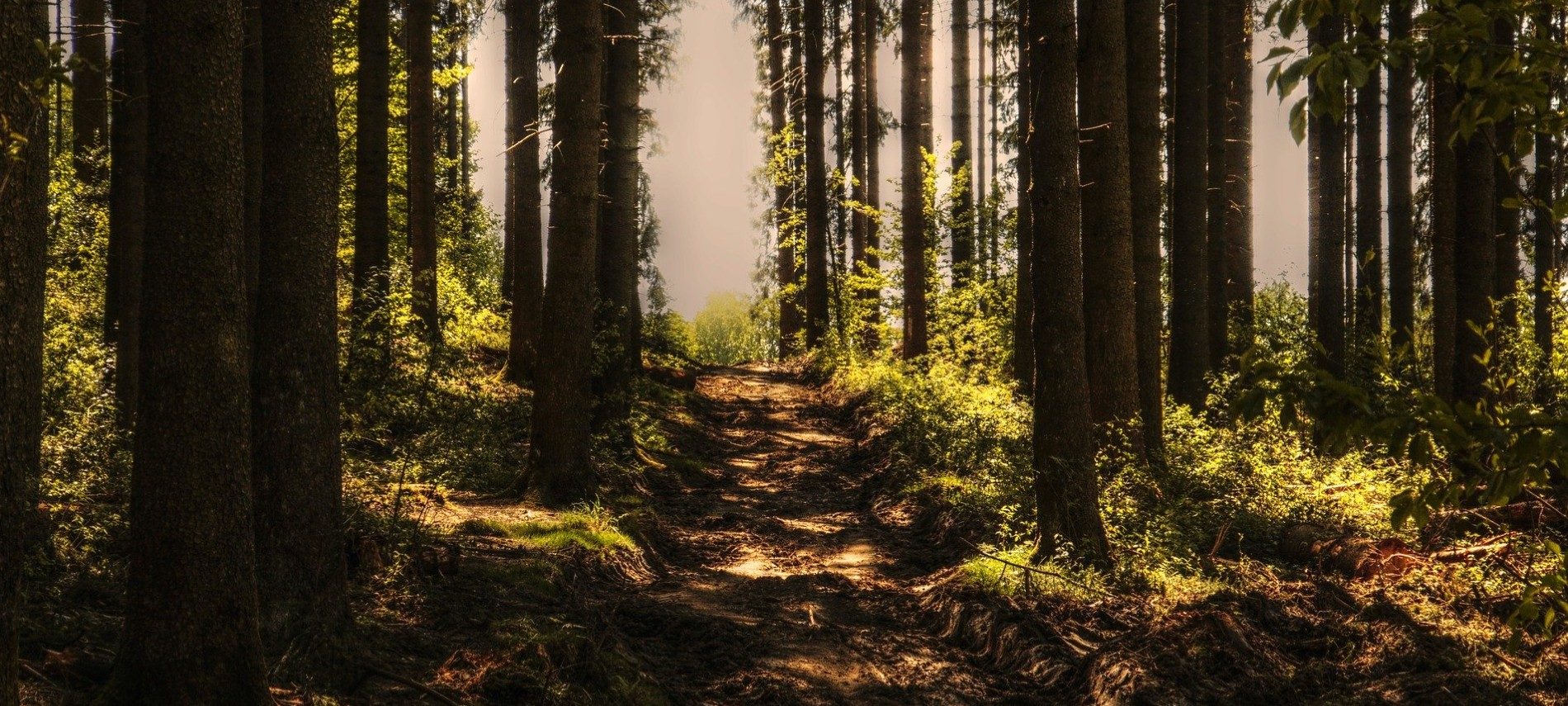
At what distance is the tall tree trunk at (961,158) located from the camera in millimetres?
23828

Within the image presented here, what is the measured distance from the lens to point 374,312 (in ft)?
38.9

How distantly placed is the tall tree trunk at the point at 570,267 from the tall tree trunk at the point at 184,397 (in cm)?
643

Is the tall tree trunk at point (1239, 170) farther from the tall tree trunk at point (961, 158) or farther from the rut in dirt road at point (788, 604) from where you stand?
the rut in dirt road at point (788, 604)

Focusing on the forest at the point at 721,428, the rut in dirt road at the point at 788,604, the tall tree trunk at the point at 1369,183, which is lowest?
the rut in dirt road at the point at 788,604

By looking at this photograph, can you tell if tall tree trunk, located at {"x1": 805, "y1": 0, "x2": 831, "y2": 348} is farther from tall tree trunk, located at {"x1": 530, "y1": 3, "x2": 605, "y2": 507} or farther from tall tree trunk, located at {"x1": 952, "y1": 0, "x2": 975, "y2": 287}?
tall tree trunk, located at {"x1": 530, "y1": 3, "x2": 605, "y2": 507}

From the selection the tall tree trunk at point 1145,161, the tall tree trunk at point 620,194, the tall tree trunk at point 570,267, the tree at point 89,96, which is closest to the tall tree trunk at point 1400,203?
the tall tree trunk at point 1145,161

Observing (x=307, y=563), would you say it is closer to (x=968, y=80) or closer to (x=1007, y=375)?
(x=1007, y=375)

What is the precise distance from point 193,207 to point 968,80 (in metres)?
23.4

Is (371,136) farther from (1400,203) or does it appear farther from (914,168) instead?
(1400,203)

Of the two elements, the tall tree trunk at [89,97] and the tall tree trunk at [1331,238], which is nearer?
the tall tree trunk at [89,97]

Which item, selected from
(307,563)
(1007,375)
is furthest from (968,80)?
(307,563)

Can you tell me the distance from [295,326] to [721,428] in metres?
13.9

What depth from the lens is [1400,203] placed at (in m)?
17.1

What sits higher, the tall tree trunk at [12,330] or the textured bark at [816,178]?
the textured bark at [816,178]
